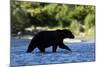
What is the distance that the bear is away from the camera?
2493mm

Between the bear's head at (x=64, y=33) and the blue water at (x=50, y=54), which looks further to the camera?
the bear's head at (x=64, y=33)

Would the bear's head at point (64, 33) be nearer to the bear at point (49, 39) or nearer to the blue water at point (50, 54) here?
the bear at point (49, 39)

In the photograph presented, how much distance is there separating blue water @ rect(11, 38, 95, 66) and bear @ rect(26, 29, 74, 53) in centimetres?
4

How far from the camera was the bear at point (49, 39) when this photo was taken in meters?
2.49

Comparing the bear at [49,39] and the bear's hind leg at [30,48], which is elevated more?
the bear at [49,39]

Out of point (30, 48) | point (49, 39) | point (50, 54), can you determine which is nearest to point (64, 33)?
point (49, 39)

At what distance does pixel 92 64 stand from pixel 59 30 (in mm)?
613

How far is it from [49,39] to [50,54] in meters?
0.17

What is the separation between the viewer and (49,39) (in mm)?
2566

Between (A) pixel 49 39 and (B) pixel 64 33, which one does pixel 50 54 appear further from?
(B) pixel 64 33

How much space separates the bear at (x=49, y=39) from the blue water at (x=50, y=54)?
43 millimetres

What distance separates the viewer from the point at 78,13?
2.70 meters

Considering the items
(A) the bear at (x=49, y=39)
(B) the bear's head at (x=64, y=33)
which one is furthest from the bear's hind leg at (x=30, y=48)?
(B) the bear's head at (x=64, y=33)
